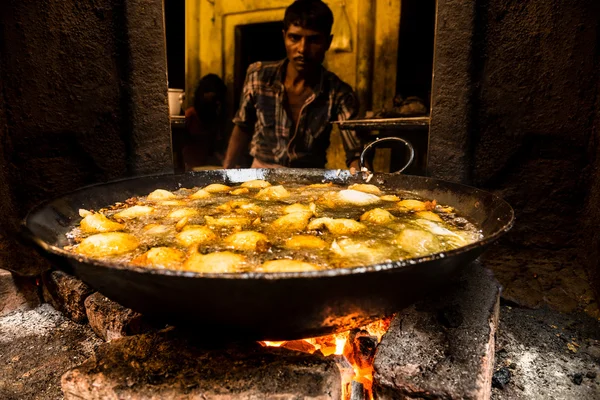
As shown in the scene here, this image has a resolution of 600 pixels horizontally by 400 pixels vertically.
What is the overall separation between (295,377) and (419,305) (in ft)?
2.83

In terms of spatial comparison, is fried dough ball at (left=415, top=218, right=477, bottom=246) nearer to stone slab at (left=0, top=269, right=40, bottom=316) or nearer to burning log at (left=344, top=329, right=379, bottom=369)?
burning log at (left=344, top=329, right=379, bottom=369)

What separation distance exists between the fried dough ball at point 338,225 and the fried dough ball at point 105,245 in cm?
89

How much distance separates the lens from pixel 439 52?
10.4 ft

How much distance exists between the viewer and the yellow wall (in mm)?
8211

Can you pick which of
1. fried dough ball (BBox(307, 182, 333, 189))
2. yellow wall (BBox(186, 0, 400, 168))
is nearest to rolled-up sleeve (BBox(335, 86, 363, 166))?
fried dough ball (BBox(307, 182, 333, 189))

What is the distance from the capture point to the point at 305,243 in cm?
184

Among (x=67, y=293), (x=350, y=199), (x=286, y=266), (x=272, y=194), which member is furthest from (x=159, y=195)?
(x=286, y=266)

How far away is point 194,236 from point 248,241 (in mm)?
282

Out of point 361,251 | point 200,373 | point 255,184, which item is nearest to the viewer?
point 200,373

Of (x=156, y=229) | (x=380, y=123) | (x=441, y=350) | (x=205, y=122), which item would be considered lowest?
(x=441, y=350)

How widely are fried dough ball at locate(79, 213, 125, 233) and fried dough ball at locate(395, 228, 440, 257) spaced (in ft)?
4.77

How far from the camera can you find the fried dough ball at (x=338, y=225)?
204 cm

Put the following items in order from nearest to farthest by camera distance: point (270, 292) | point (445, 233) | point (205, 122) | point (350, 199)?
1. point (270, 292)
2. point (445, 233)
3. point (350, 199)
4. point (205, 122)

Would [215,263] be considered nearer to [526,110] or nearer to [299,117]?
[526,110]
